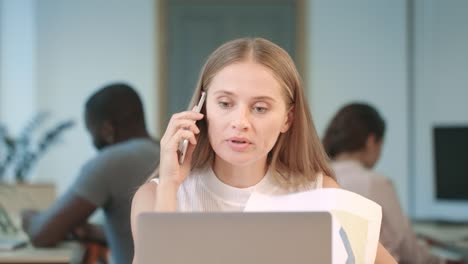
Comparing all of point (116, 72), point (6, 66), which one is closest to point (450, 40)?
point (116, 72)

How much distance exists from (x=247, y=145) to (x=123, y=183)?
1.49 m

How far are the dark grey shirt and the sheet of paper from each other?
5.49 feet

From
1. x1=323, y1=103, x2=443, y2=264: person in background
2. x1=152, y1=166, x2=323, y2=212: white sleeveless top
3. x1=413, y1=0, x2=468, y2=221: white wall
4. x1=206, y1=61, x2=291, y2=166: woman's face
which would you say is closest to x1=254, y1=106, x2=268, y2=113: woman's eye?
x1=206, y1=61, x2=291, y2=166: woman's face

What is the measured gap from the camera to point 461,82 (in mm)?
5797

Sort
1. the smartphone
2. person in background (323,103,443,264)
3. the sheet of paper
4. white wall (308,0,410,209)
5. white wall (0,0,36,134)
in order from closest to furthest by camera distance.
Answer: the sheet of paper, the smartphone, person in background (323,103,443,264), white wall (308,0,410,209), white wall (0,0,36,134)

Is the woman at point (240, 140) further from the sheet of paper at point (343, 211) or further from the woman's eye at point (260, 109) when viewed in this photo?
the sheet of paper at point (343, 211)

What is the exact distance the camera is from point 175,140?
1564 millimetres

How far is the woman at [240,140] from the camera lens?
1.48 meters

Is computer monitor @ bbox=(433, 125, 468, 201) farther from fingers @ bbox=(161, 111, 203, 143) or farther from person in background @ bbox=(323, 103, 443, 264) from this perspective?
fingers @ bbox=(161, 111, 203, 143)

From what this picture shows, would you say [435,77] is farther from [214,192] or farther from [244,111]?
[244,111]

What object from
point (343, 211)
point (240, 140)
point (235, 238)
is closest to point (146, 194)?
point (240, 140)

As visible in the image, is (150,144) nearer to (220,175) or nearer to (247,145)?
(220,175)

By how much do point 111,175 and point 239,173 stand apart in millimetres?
1309

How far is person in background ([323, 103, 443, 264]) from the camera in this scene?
3.11 m
